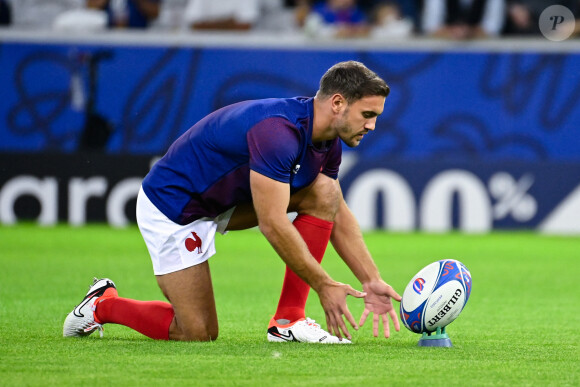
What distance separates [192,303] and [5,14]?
38.5 feet

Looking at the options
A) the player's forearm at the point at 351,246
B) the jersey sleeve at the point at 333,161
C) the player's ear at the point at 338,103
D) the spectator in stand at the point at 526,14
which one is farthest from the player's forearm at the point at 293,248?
the spectator in stand at the point at 526,14

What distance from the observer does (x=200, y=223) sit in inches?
239

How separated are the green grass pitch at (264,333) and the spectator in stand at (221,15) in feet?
15.9

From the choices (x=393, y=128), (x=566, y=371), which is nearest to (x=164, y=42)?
(x=393, y=128)

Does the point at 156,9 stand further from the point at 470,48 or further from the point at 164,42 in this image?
the point at 470,48

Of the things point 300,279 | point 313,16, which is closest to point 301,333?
point 300,279

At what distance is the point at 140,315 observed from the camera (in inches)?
237

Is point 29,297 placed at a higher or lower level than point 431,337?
lower

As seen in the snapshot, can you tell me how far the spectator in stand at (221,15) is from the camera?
53.4ft

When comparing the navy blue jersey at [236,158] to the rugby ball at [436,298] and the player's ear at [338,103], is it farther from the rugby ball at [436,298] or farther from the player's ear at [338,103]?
the rugby ball at [436,298]

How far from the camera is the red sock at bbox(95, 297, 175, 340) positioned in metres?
6.00

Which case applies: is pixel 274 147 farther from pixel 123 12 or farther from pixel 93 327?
pixel 123 12

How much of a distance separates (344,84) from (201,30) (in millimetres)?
11079

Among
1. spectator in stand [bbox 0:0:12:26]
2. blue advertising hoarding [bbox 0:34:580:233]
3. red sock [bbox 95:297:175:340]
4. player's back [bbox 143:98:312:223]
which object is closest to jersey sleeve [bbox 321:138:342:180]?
player's back [bbox 143:98:312:223]
